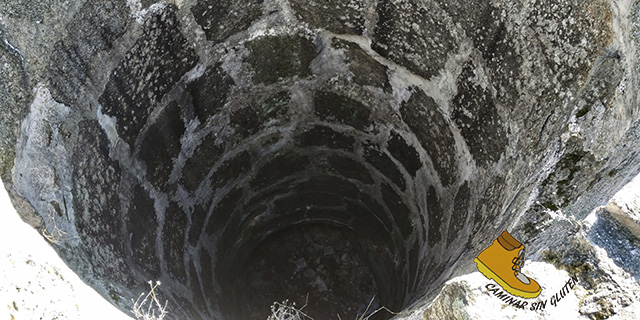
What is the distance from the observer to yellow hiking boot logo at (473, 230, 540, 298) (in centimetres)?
182

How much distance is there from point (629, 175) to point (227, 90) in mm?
2554

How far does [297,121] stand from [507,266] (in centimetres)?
254

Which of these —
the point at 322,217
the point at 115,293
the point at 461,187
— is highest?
→ the point at 461,187

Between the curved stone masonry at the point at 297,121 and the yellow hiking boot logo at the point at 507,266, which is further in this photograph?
the curved stone masonry at the point at 297,121

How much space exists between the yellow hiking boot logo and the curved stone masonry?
115mm

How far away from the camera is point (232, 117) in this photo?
381 cm

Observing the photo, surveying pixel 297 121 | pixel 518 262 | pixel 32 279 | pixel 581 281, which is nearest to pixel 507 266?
pixel 518 262

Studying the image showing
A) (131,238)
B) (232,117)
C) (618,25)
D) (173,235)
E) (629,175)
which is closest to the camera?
(629,175)

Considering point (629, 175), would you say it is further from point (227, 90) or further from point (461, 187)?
point (227, 90)

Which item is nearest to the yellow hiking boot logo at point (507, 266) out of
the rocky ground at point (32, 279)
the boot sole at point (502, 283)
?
the boot sole at point (502, 283)

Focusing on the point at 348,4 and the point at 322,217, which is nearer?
the point at 348,4

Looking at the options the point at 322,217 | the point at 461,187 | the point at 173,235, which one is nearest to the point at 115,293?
the point at 173,235

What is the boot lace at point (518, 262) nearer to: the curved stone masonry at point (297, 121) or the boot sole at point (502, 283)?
the boot sole at point (502, 283)

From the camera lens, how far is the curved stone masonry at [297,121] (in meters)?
2.32
